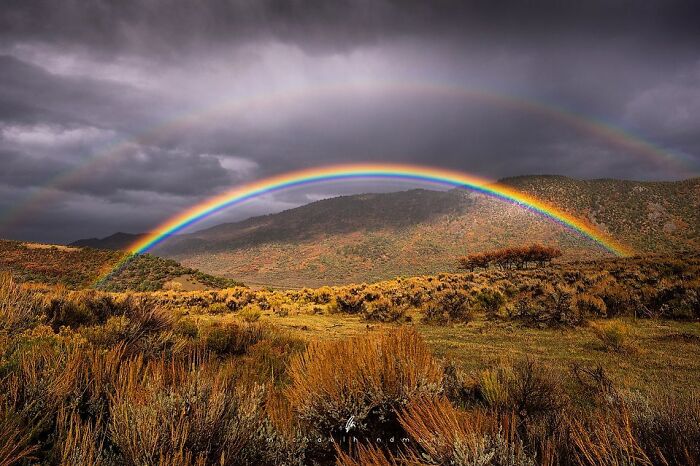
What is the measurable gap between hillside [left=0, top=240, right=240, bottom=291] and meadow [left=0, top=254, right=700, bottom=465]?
3632 centimetres

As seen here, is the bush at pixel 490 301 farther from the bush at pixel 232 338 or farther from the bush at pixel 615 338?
the bush at pixel 232 338

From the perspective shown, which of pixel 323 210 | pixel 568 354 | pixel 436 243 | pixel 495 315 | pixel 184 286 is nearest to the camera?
pixel 568 354

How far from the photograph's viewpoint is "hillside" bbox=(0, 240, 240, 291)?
42312 millimetres

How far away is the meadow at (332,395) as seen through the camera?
9.32 feet

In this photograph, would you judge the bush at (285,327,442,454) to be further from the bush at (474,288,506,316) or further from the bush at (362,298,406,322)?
the bush at (474,288,506,316)

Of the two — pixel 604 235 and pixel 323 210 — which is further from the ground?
pixel 323 210

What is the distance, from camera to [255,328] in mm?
11641

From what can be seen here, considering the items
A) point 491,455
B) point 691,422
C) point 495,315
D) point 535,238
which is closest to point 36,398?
point 491,455

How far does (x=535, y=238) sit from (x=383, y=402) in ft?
303

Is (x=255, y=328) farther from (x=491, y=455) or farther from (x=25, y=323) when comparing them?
(x=491, y=455)

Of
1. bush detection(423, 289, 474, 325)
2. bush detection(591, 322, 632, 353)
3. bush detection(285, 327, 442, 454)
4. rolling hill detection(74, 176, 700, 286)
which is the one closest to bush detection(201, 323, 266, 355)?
bush detection(285, 327, 442, 454)

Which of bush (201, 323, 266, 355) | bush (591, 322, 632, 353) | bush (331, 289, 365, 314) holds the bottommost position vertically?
bush (331, 289, 365, 314)

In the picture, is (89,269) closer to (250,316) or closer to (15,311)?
(250,316)

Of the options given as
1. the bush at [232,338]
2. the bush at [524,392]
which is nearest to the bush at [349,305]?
the bush at [232,338]
